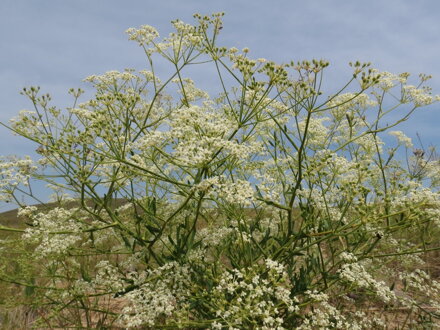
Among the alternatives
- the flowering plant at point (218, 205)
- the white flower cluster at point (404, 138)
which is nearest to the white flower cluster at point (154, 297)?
the flowering plant at point (218, 205)

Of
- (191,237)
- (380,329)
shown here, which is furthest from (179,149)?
(380,329)

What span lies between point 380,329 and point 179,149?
4268 millimetres

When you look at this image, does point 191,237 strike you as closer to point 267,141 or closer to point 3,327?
point 267,141

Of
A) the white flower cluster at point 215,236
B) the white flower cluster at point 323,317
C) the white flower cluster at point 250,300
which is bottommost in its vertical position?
the white flower cluster at point 323,317

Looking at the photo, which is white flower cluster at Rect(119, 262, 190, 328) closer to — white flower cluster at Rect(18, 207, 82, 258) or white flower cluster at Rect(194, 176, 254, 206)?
white flower cluster at Rect(18, 207, 82, 258)

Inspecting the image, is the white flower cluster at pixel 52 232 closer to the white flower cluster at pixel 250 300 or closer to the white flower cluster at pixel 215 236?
the white flower cluster at pixel 215 236

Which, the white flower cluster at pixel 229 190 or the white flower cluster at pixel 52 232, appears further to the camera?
the white flower cluster at pixel 52 232

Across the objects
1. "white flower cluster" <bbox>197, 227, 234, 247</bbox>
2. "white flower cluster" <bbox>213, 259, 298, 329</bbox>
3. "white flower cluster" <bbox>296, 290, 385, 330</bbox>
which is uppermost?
"white flower cluster" <bbox>197, 227, 234, 247</bbox>

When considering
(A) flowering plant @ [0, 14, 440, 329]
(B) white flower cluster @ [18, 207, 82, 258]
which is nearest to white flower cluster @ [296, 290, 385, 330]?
(A) flowering plant @ [0, 14, 440, 329]

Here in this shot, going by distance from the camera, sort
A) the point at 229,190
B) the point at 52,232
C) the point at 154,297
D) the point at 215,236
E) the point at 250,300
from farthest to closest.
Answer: the point at 215,236 → the point at 52,232 → the point at 154,297 → the point at 229,190 → the point at 250,300

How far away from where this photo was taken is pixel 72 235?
5.12 m

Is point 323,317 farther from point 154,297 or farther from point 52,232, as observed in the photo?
point 52,232

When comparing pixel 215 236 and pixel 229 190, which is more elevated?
pixel 229 190

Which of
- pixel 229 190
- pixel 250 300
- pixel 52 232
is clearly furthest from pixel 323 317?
pixel 52 232
